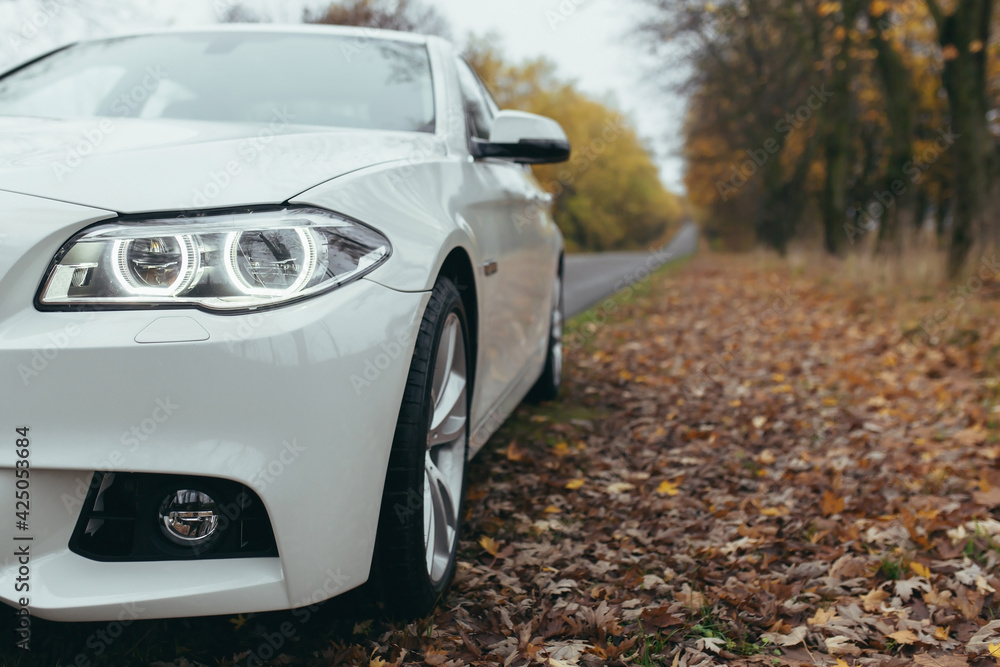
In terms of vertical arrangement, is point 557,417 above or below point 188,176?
below

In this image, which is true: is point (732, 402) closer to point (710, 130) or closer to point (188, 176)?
point (188, 176)

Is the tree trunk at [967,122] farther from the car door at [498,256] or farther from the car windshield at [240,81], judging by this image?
the car windshield at [240,81]

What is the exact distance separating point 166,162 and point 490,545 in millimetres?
1702

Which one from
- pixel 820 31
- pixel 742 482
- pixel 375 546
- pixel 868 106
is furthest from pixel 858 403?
pixel 868 106

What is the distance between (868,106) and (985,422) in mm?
21442

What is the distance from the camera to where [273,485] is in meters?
1.67

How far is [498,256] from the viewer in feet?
9.78

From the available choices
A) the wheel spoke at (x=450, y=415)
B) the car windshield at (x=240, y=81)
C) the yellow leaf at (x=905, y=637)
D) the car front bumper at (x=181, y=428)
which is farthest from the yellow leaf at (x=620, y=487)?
the car front bumper at (x=181, y=428)

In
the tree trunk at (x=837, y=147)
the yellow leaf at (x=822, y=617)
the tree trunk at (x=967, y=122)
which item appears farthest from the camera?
the tree trunk at (x=837, y=147)
